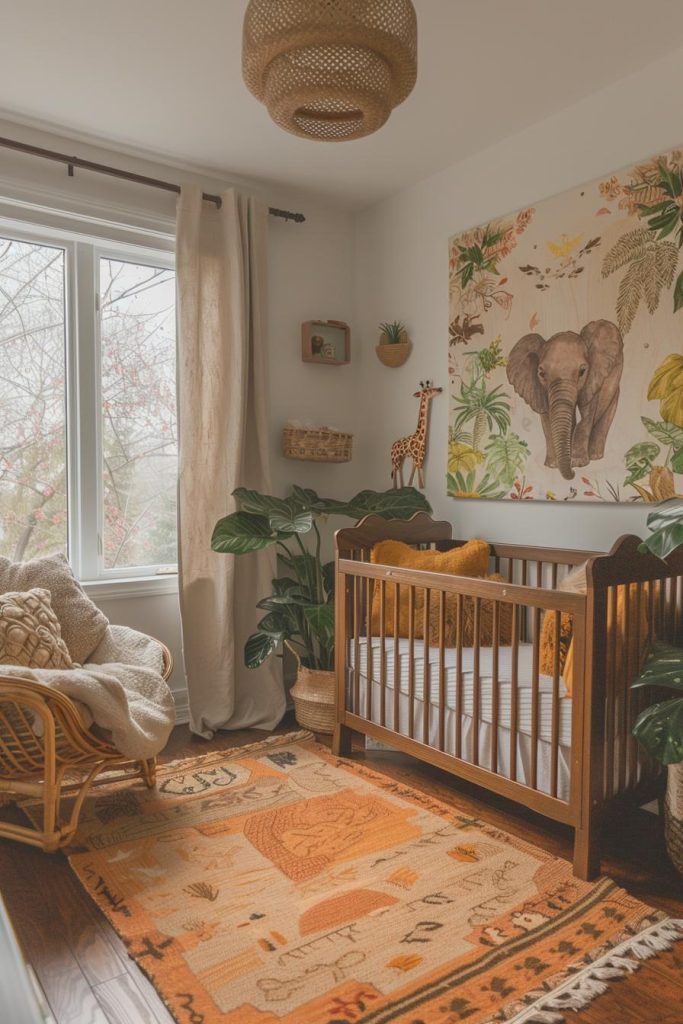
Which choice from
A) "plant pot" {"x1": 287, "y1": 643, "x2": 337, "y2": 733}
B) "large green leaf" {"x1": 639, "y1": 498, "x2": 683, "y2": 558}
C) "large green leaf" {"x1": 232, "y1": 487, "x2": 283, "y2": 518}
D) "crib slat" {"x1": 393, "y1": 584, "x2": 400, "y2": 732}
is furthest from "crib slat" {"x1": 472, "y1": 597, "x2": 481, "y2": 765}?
"large green leaf" {"x1": 232, "y1": 487, "x2": 283, "y2": 518}

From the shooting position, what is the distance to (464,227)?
10.5ft

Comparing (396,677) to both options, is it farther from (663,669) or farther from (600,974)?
(600,974)

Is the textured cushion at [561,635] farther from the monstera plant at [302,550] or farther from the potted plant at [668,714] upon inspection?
the monstera plant at [302,550]

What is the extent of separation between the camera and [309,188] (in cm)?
349

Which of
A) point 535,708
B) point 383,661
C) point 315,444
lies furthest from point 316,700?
point 535,708

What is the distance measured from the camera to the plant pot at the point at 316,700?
10.3ft

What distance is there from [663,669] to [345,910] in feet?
3.31

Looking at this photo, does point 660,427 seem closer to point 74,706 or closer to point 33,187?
point 74,706

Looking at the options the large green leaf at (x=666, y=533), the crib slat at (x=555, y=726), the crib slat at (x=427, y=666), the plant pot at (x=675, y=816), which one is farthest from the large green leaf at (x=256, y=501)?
the plant pot at (x=675, y=816)

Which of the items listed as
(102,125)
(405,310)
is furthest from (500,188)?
(102,125)

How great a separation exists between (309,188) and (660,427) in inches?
79.4

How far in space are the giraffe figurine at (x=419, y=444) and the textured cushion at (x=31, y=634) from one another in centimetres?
169

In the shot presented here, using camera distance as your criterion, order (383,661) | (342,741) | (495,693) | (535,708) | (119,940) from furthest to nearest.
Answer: (342,741) → (383,661) → (495,693) → (535,708) → (119,940)

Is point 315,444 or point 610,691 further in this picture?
point 315,444
